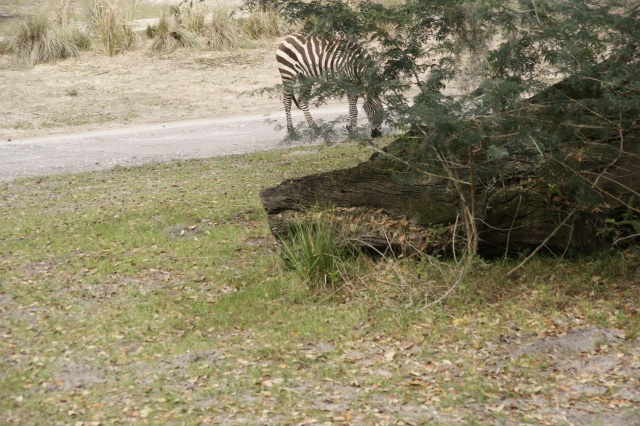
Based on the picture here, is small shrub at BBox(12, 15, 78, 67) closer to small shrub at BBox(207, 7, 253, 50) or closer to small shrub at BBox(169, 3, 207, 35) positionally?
small shrub at BBox(169, 3, 207, 35)

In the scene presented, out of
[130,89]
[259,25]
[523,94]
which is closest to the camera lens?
[523,94]

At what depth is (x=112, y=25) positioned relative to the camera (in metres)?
23.5

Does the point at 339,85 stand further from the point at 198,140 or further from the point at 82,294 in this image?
the point at 198,140

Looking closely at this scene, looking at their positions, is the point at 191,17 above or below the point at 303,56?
above

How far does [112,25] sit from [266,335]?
18404 millimetres

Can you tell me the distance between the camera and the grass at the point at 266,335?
18.7 ft

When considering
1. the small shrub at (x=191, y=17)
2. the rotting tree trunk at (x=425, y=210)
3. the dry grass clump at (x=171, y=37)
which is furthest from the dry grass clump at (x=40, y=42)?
the rotting tree trunk at (x=425, y=210)

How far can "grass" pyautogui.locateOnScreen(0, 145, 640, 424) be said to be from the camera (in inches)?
225

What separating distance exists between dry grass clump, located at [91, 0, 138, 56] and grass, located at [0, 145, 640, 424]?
1461cm

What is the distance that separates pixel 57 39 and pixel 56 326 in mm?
17568

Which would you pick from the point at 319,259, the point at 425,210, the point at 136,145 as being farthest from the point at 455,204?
the point at 136,145

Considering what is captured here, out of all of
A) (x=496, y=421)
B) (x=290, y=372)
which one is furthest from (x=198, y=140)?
(x=496, y=421)

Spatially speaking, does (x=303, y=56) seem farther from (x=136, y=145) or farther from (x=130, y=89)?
(x=130, y=89)

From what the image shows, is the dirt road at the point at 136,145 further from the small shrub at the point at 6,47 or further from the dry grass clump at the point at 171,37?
the small shrub at the point at 6,47
